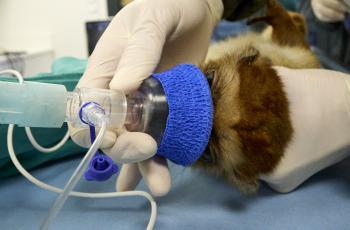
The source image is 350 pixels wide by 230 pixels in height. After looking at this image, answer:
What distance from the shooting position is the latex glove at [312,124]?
1.92ft

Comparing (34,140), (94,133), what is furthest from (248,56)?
(34,140)

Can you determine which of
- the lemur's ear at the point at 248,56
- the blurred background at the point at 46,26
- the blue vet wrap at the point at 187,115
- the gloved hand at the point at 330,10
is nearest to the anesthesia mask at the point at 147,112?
the blue vet wrap at the point at 187,115

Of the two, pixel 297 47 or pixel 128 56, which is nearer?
pixel 128 56

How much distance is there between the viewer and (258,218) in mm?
573

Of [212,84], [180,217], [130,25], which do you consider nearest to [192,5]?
[130,25]

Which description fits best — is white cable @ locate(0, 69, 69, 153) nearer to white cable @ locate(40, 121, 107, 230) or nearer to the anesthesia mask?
the anesthesia mask

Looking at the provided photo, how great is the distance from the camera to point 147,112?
1.70ft

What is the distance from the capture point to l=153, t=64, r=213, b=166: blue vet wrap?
1.65 ft

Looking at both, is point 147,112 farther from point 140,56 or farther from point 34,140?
point 34,140

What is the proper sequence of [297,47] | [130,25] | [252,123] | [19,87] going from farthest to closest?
[297,47] → [130,25] → [252,123] → [19,87]

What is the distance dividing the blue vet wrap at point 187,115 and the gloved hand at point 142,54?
4 centimetres

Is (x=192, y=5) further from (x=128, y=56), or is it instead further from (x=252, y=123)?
(x=252, y=123)

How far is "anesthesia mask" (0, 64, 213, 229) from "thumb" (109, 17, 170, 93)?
0.02 metres

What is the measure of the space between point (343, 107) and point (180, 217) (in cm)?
35
